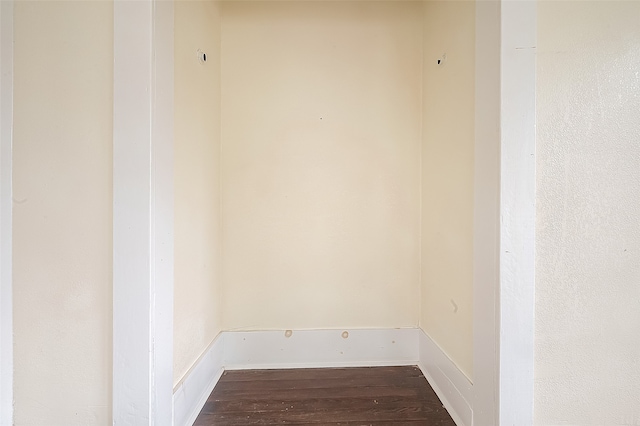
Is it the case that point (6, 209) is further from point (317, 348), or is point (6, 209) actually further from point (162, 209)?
point (317, 348)

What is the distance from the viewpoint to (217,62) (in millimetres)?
1659

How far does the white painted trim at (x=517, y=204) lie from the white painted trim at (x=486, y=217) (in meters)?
0.02

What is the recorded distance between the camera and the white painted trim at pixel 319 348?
1721mm

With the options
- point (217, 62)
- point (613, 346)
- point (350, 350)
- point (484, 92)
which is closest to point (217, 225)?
point (217, 62)

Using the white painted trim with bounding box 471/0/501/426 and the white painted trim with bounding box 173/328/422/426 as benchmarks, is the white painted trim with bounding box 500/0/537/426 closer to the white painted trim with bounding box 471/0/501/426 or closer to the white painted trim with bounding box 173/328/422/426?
the white painted trim with bounding box 471/0/501/426

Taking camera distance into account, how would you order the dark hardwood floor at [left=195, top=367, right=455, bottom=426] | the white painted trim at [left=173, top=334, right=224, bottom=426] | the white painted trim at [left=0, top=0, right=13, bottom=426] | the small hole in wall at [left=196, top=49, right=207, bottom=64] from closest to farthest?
the white painted trim at [left=0, top=0, right=13, bottom=426]
the white painted trim at [left=173, top=334, right=224, bottom=426]
the dark hardwood floor at [left=195, top=367, right=455, bottom=426]
the small hole in wall at [left=196, top=49, right=207, bottom=64]

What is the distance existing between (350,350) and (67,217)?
147 centimetres

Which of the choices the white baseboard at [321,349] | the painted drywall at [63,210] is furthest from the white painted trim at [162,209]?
the white baseboard at [321,349]

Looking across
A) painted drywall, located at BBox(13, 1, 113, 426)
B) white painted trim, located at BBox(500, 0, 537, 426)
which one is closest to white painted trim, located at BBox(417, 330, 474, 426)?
white painted trim, located at BBox(500, 0, 537, 426)

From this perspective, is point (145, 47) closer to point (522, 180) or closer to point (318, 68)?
point (318, 68)

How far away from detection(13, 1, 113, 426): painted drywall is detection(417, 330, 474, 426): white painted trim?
1275 mm

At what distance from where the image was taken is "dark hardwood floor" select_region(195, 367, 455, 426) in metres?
1.29

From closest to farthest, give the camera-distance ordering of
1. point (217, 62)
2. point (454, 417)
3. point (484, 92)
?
point (484, 92), point (454, 417), point (217, 62)

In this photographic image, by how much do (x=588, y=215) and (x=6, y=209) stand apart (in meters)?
1.87
